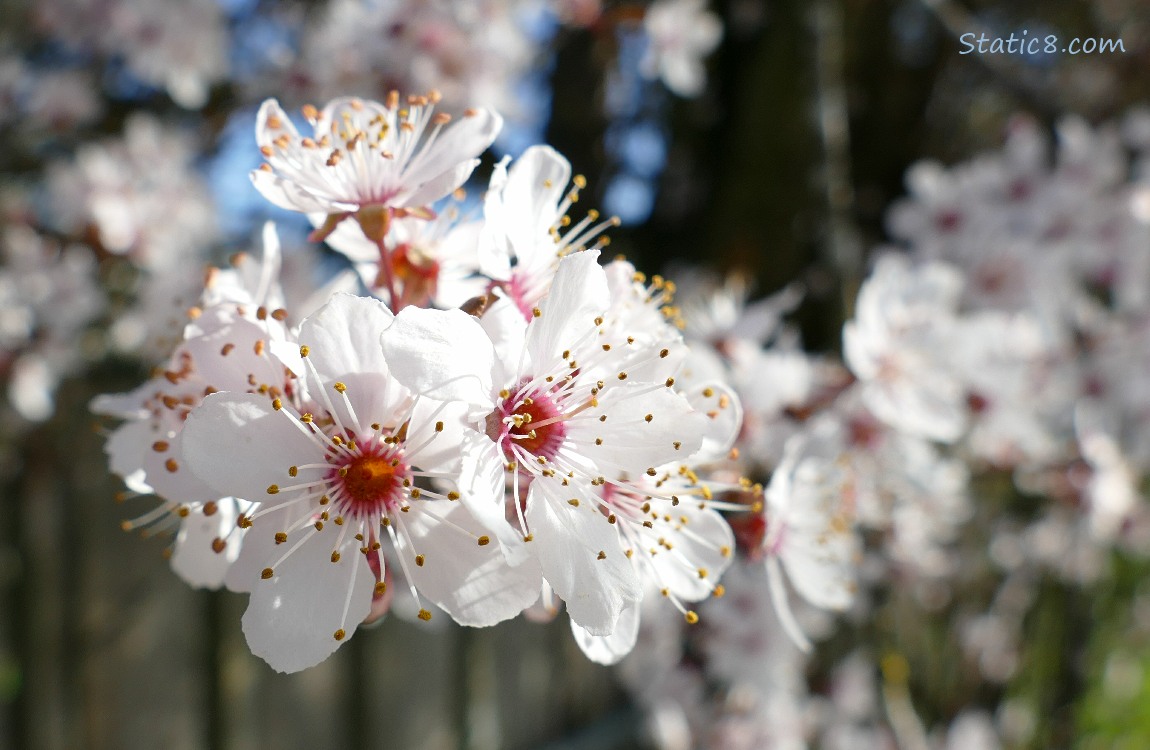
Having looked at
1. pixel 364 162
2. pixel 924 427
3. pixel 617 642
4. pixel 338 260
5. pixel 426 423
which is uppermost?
pixel 364 162

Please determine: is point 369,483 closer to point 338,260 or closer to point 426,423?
point 426,423

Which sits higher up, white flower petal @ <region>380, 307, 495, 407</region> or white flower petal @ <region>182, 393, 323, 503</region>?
white flower petal @ <region>380, 307, 495, 407</region>

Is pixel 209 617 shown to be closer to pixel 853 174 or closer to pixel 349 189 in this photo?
pixel 349 189

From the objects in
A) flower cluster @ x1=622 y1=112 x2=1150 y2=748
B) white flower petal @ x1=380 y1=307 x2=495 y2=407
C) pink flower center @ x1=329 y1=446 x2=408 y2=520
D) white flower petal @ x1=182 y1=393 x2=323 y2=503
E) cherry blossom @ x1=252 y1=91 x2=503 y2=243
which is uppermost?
cherry blossom @ x1=252 y1=91 x2=503 y2=243

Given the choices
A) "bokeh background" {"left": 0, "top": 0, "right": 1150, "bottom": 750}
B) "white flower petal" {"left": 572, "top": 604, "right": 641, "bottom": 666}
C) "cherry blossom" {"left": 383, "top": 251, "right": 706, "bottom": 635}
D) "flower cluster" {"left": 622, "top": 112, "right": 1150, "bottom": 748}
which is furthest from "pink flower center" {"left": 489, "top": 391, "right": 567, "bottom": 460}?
"bokeh background" {"left": 0, "top": 0, "right": 1150, "bottom": 750}

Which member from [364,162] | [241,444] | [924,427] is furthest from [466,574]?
[924,427]

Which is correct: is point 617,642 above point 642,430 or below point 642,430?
below

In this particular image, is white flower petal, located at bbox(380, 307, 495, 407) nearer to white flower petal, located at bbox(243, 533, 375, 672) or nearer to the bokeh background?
white flower petal, located at bbox(243, 533, 375, 672)

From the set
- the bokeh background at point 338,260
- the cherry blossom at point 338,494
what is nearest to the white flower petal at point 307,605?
the cherry blossom at point 338,494

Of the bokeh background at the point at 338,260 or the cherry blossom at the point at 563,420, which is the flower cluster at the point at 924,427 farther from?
the cherry blossom at the point at 563,420
